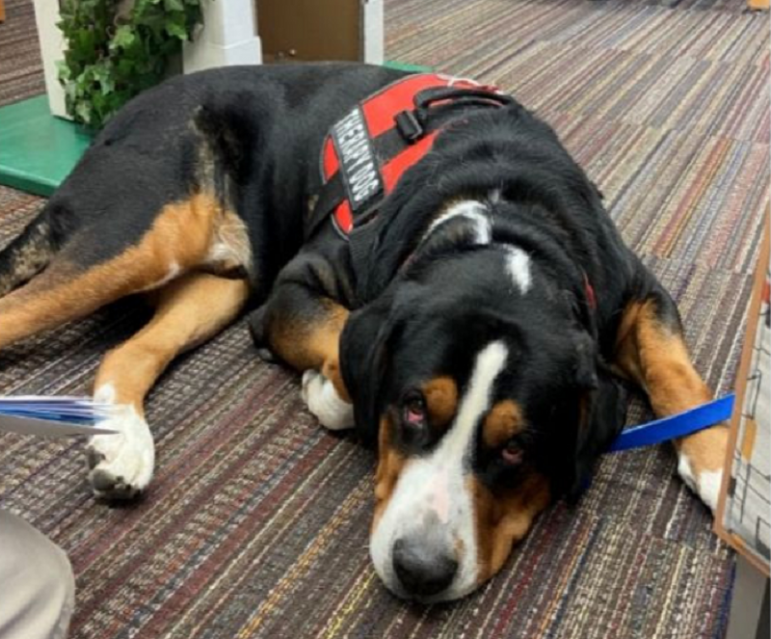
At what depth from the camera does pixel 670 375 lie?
2025mm

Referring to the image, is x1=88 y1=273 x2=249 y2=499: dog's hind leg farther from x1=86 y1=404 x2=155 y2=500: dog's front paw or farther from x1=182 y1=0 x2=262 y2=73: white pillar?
x1=182 y1=0 x2=262 y2=73: white pillar

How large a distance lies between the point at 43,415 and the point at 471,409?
0.66 meters

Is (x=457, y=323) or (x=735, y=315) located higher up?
(x=457, y=323)

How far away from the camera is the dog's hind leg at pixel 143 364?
72.9 inches

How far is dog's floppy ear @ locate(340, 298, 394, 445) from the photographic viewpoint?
1.68 metres

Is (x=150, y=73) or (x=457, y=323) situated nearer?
(x=457, y=323)

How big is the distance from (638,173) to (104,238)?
1858 mm

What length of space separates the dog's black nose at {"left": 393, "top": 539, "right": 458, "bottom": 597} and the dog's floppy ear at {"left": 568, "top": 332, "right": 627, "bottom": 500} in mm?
275

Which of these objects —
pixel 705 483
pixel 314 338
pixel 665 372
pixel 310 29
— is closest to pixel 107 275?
pixel 314 338

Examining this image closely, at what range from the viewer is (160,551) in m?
1.75

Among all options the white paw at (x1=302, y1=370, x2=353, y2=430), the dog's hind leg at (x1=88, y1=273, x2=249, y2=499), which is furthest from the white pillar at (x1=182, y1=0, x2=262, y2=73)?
the white paw at (x1=302, y1=370, x2=353, y2=430)

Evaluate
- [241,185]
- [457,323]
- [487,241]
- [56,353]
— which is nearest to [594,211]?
[487,241]

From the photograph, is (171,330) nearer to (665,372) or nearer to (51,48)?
(665,372)

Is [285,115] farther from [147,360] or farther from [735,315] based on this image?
[735,315]
